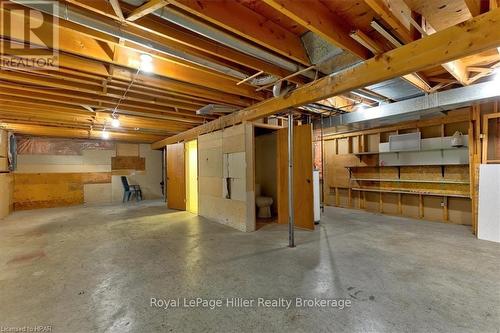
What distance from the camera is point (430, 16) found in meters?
2.09

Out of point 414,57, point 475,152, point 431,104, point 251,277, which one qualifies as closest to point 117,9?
point 414,57

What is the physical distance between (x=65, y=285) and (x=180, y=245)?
4.78ft

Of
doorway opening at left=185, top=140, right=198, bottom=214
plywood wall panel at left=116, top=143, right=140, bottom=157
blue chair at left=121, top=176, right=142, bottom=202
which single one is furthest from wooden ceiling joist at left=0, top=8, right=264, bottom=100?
plywood wall panel at left=116, top=143, right=140, bottom=157

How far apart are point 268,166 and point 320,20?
412 cm

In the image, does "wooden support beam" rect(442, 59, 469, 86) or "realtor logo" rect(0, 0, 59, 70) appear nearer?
"realtor logo" rect(0, 0, 59, 70)

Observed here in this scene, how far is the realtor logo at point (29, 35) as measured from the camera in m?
1.83

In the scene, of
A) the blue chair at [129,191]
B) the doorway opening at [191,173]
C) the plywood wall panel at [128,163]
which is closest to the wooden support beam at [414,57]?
the doorway opening at [191,173]

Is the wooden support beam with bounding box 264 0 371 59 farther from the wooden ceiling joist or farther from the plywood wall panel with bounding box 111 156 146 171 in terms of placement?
the plywood wall panel with bounding box 111 156 146 171

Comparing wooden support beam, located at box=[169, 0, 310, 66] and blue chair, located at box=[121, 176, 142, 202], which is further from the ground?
wooden support beam, located at box=[169, 0, 310, 66]

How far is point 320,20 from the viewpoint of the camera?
1942 mm

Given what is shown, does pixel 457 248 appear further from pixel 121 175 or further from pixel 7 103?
pixel 121 175

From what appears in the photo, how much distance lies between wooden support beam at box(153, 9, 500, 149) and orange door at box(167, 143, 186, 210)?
426 cm

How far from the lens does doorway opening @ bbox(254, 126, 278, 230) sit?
17.7ft

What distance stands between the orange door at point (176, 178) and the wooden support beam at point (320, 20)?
5362 millimetres
